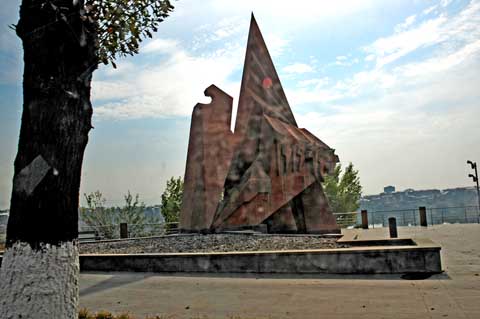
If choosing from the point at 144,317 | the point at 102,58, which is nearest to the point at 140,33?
the point at 102,58

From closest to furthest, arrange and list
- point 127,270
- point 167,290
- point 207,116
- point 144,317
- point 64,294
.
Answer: point 64,294, point 144,317, point 167,290, point 127,270, point 207,116

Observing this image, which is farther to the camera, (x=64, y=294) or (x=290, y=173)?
(x=290, y=173)

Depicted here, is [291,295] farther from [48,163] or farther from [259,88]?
[259,88]

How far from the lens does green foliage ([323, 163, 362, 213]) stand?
33.3 m

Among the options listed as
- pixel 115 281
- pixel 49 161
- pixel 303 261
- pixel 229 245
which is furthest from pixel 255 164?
pixel 49 161

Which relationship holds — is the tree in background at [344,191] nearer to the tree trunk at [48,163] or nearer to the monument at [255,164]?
the monument at [255,164]

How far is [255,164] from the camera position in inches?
606

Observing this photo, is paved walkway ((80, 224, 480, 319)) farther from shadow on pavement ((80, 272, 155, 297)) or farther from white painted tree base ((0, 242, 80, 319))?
white painted tree base ((0, 242, 80, 319))

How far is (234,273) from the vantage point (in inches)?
318

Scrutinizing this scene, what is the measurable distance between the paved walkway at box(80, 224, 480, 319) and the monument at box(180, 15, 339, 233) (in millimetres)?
7216

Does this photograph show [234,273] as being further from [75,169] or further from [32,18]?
[32,18]

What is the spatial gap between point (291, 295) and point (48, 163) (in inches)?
151

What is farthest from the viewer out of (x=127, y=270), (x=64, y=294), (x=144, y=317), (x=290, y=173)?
(x=290, y=173)

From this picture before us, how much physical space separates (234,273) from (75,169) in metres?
5.10
